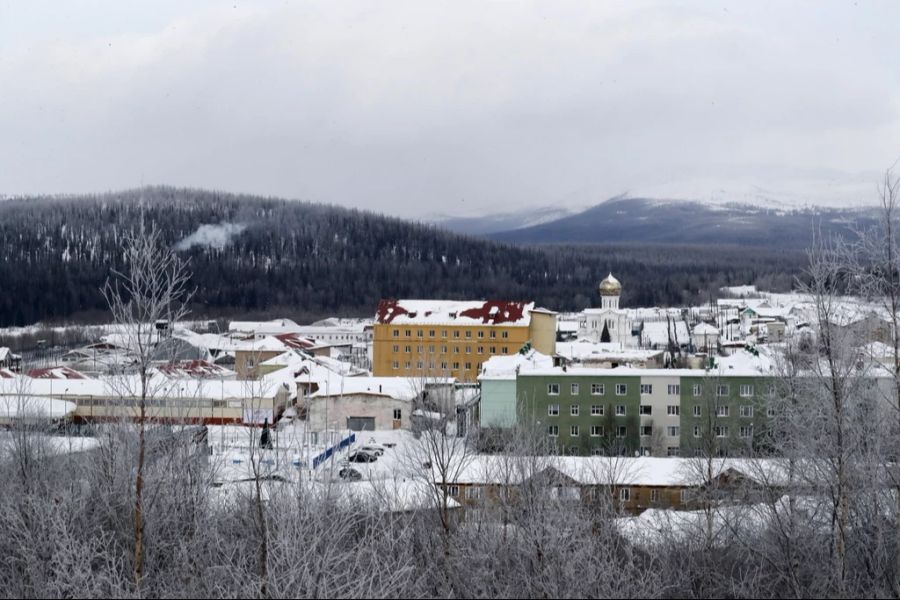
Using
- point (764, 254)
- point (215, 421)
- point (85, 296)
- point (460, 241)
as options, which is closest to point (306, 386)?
point (215, 421)

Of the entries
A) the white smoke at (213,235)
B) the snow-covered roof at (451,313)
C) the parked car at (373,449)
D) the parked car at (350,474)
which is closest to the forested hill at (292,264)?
the white smoke at (213,235)

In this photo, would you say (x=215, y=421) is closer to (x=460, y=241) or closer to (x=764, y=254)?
(x=460, y=241)

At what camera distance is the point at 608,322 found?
50.0m

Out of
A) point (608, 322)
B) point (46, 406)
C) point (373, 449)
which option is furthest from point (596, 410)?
point (608, 322)

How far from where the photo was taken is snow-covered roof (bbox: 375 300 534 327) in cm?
3725

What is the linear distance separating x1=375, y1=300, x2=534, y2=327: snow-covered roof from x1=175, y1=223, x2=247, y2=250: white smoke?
226 ft

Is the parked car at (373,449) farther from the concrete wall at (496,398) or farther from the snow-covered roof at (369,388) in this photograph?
the snow-covered roof at (369,388)

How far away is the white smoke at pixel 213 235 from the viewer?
103938 millimetres

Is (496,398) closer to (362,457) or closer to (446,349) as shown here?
(362,457)

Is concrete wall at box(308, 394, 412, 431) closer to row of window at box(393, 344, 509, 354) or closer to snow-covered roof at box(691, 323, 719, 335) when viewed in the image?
row of window at box(393, 344, 509, 354)

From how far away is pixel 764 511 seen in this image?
12.4 meters

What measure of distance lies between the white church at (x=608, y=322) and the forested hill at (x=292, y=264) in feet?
112

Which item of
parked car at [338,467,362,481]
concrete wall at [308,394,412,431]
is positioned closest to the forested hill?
concrete wall at [308,394,412,431]

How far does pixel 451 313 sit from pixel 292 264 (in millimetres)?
62384
